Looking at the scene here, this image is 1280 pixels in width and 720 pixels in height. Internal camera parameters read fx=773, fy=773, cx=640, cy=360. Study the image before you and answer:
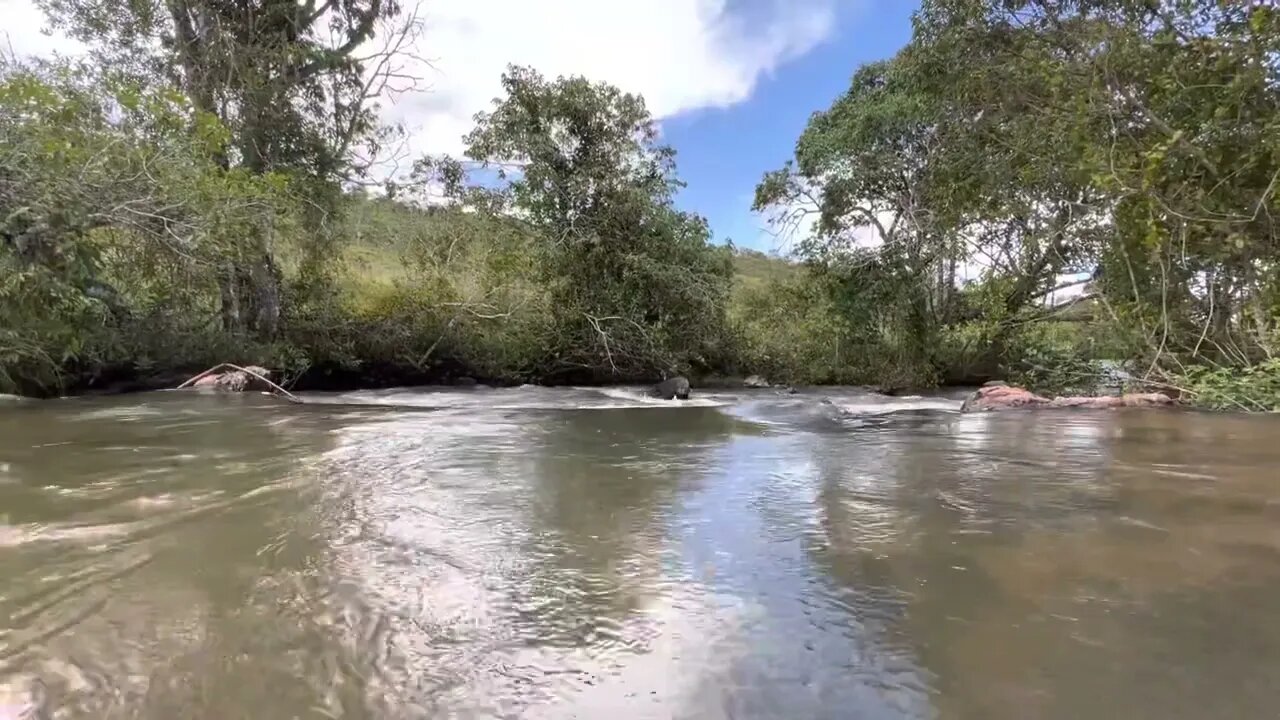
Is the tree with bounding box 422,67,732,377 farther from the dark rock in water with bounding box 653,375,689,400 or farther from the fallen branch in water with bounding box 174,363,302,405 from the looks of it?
the fallen branch in water with bounding box 174,363,302,405

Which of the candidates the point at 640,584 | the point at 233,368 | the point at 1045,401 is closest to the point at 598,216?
the point at 233,368

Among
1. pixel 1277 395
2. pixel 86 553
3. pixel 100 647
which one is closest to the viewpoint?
pixel 100 647

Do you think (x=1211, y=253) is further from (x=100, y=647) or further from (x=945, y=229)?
(x=100, y=647)

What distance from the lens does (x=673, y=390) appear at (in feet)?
41.1

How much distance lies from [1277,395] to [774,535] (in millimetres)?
7140

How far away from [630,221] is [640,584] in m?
12.7

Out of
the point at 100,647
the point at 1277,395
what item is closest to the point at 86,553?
the point at 100,647

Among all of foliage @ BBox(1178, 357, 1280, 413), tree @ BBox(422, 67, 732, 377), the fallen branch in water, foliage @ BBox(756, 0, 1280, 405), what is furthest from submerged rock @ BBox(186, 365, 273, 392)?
foliage @ BBox(1178, 357, 1280, 413)

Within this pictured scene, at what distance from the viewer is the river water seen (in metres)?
1.85

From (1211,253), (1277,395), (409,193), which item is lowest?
(1277,395)

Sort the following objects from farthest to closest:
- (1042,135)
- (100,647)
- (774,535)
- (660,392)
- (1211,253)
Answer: (660,392)
(1042,135)
(1211,253)
(774,535)
(100,647)

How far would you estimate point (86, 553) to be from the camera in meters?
2.84

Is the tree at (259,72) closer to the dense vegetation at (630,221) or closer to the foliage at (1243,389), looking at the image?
the dense vegetation at (630,221)

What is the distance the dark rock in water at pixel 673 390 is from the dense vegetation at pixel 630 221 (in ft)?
6.12
